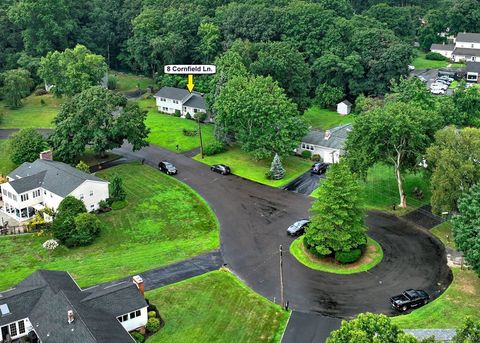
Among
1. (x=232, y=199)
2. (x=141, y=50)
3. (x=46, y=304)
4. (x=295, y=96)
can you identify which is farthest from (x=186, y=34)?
(x=46, y=304)

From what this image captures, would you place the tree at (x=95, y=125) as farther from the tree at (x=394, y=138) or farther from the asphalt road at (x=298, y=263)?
the tree at (x=394, y=138)

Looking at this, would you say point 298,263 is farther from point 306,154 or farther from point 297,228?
point 306,154

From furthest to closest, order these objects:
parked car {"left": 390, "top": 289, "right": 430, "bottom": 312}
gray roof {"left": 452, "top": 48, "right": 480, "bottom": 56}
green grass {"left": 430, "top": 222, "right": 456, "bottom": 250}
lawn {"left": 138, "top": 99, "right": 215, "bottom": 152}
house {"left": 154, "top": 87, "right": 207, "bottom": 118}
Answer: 1. gray roof {"left": 452, "top": 48, "right": 480, "bottom": 56}
2. house {"left": 154, "top": 87, "right": 207, "bottom": 118}
3. lawn {"left": 138, "top": 99, "right": 215, "bottom": 152}
4. green grass {"left": 430, "top": 222, "right": 456, "bottom": 250}
5. parked car {"left": 390, "top": 289, "right": 430, "bottom": 312}

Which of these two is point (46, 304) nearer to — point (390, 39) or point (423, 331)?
point (423, 331)

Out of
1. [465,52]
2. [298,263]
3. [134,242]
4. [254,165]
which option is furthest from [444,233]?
[465,52]

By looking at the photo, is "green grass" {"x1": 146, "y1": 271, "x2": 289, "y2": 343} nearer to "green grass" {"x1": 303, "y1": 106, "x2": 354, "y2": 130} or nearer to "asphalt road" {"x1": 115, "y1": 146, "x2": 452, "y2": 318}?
"asphalt road" {"x1": 115, "y1": 146, "x2": 452, "y2": 318}

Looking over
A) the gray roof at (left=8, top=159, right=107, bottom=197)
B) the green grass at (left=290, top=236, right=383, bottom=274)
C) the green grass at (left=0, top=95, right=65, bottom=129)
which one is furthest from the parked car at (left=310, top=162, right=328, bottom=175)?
the green grass at (left=0, top=95, right=65, bottom=129)
